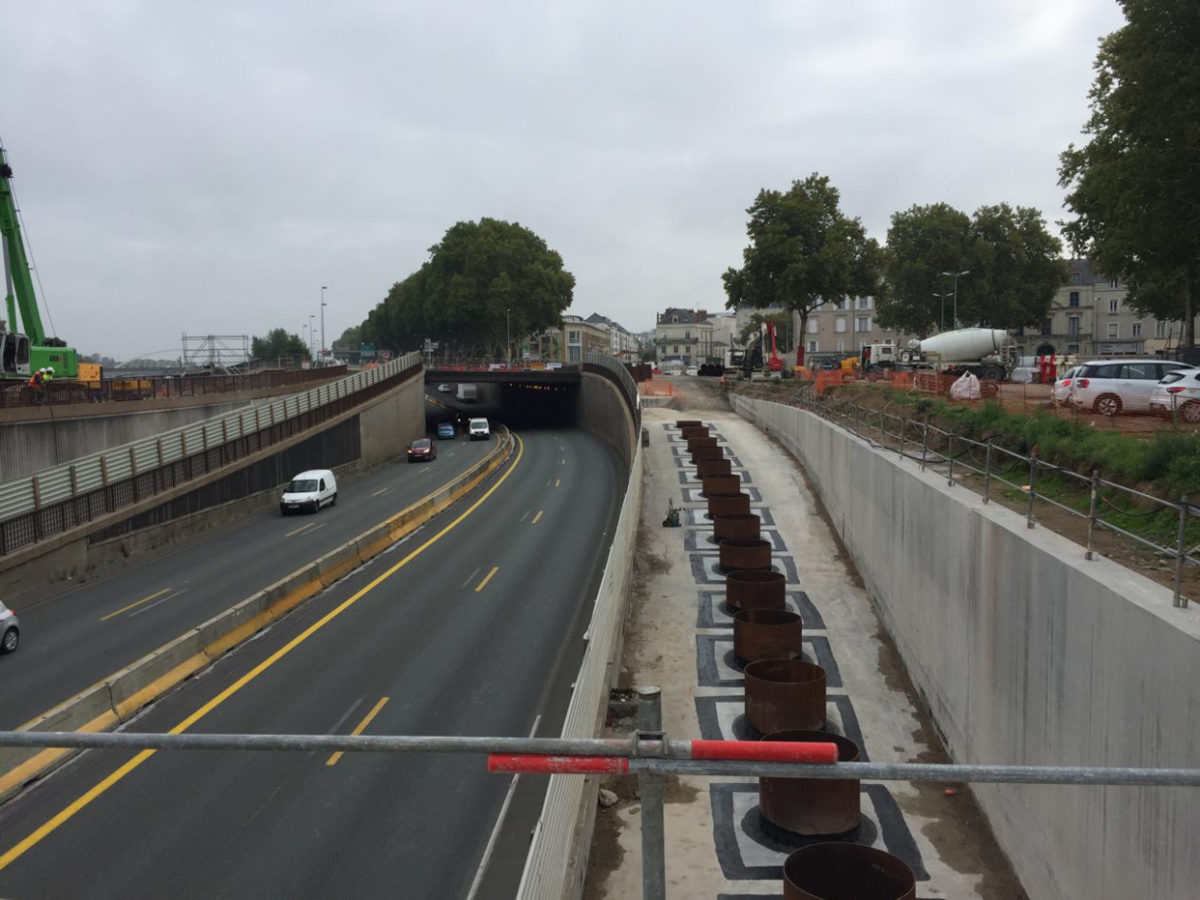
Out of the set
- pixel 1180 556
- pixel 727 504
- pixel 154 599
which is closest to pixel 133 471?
pixel 154 599

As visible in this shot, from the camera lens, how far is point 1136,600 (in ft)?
30.0

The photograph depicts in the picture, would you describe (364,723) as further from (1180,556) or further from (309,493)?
(309,493)

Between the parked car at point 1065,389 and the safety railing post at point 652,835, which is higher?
the parked car at point 1065,389

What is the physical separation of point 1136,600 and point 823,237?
58950 millimetres

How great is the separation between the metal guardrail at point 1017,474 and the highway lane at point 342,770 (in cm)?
921

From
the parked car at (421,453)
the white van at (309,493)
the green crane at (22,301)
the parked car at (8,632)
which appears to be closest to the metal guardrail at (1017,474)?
the parked car at (8,632)

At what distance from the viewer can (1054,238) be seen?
83.7 meters

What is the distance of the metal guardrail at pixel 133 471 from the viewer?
27109 mm

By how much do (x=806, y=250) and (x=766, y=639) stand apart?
50620mm

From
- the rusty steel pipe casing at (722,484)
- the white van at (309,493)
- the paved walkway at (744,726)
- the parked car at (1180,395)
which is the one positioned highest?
the parked car at (1180,395)

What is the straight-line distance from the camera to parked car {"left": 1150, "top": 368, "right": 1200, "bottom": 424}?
65.3 feet

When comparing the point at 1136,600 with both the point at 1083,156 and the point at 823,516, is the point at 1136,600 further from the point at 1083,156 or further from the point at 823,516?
the point at 1083,156

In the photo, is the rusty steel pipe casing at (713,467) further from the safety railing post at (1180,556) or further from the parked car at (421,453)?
the safety railing post at (1180,556)

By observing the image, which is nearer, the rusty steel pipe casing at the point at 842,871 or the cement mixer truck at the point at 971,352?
the rusty steel pipe casing at the point at 842,871
